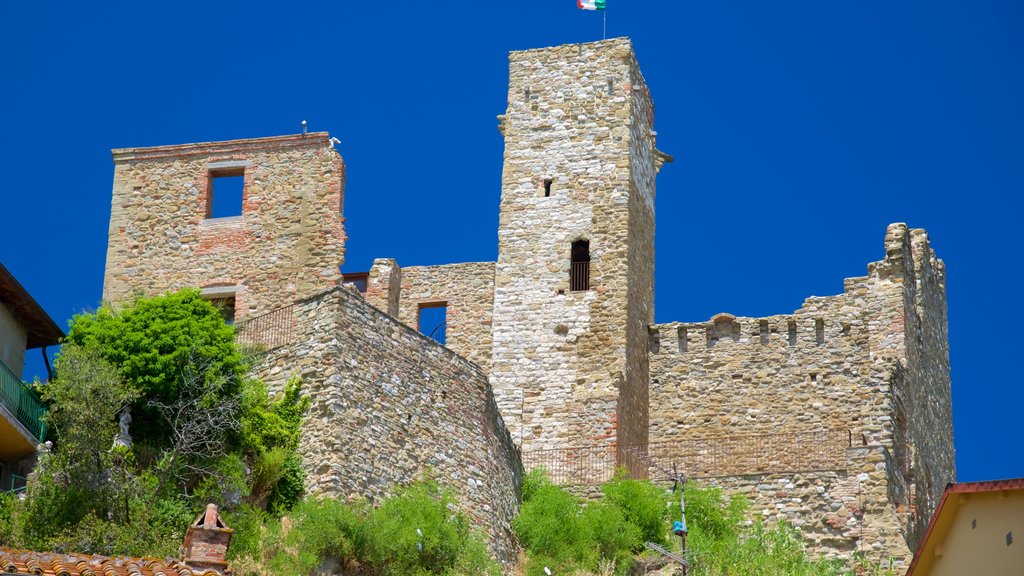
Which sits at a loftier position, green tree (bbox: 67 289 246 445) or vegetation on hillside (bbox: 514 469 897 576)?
green tree (bbox: 67 289 246 445)

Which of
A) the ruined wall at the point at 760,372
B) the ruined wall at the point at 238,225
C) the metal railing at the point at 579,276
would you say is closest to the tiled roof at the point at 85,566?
the ruined wall at the point at 238,225

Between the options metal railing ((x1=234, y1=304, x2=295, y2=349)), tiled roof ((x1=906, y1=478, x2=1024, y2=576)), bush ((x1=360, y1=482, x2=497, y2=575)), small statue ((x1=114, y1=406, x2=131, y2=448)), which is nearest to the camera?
tiled roof ((x1=906, y1=478, x2=1024, y2=576))

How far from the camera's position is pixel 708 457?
122 feet

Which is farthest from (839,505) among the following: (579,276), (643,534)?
(579,276)

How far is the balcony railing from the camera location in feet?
101

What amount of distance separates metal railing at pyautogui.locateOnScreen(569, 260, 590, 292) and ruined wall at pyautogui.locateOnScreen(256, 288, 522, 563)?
4.28 m

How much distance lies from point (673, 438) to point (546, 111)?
20.8 feet

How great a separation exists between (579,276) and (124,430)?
10083 mm

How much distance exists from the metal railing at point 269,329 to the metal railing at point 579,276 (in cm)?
594

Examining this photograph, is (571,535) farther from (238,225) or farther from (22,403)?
(238,225)

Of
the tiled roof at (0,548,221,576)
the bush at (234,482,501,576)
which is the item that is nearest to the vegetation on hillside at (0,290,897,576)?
the bush at (234,482,501,576)

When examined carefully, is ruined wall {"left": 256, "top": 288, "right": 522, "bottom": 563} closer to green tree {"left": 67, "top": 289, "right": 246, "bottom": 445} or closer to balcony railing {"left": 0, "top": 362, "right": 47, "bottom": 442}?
green tree {"left": 67, "top": 289, "right": 246, "bottom": 445}

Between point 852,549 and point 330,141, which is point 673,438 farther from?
point 330,141

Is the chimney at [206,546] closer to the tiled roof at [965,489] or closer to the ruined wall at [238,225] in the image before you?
the tiled roof at [965,489]
